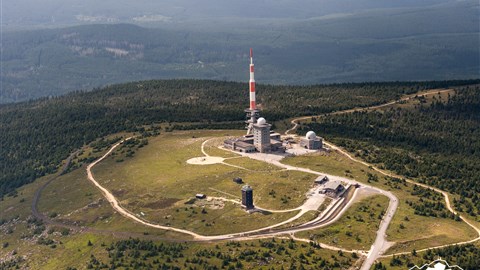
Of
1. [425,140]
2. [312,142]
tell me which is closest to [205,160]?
[312,142]

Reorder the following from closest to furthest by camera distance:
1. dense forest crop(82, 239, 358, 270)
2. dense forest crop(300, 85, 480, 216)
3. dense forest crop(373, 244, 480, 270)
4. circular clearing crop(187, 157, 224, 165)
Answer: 1. dense forest crop(373, 244, 480, 270)
2. dense forest crop(82, 239, 358, 270)
3. dense forest crop(300, 85, 480, 216)
4. circular clearing crop(187, 157, 224, 165)

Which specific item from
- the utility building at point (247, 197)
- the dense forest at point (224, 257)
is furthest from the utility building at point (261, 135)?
the dense forest at point (224, 257)

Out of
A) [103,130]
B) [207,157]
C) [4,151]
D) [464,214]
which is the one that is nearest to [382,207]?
[464,214]

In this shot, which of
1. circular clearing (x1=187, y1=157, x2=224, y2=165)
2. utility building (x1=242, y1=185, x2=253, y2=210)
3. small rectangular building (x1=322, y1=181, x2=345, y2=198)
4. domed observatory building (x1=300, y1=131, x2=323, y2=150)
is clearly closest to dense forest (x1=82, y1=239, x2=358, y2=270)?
utility building (x1=242, y1=185, x2=253, y2=210)

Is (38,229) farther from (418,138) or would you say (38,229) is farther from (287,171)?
(418,138)

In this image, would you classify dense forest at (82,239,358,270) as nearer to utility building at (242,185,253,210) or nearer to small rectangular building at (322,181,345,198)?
utility building at (242,185,253,210)
